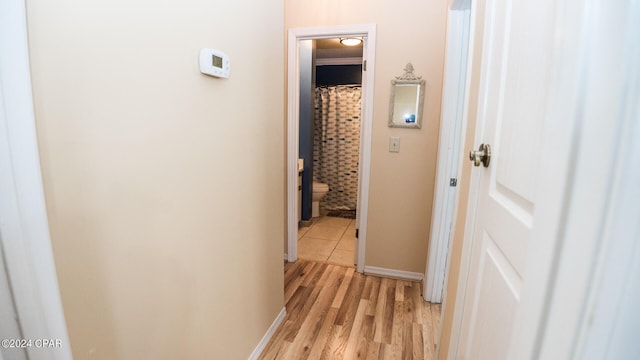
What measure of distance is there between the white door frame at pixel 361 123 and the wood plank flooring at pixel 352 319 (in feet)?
1.04

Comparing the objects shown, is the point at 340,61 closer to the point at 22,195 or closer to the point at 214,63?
the point at 214,63

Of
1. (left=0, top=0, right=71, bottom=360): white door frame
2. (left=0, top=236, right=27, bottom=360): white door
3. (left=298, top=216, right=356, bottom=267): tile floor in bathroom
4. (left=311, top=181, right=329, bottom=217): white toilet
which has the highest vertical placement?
(left=0, top=0, right=71, bottom=360): white door frame

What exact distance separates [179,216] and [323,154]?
3485 mm

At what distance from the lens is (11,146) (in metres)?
0.45

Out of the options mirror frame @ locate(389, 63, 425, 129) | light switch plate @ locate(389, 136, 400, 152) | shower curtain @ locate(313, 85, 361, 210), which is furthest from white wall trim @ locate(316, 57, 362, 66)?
light switch plate @ locate(389, 136, 400, 152)

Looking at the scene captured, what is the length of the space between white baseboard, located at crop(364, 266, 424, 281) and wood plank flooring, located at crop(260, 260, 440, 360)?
4 centimetres

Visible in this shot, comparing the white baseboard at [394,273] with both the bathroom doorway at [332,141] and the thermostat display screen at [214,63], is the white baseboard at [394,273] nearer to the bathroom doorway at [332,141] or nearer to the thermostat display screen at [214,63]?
the bathroom doorway at [332,141]

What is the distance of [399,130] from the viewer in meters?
2.29

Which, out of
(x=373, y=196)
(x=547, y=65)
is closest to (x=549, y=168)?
(x=547, y=65)

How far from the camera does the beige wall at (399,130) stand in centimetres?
216

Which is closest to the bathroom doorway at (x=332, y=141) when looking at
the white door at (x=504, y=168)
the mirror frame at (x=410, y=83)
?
the mirror frame at (x=410, y=83)

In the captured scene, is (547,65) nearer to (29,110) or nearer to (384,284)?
(29,110)

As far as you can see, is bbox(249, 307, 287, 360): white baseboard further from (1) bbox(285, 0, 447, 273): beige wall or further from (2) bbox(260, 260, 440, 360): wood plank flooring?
(1) bbox(285, 0, 447, 273): beige wall

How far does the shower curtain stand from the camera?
13.7 feet
